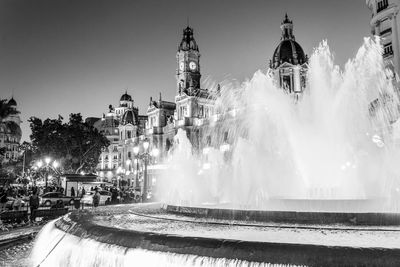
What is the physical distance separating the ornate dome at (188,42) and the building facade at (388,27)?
5062cm

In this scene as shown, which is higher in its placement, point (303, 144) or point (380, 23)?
point (380, 23)

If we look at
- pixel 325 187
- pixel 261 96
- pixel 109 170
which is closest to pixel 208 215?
pixel 325 187

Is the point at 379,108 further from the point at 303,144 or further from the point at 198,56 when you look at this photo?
the point at 198,56

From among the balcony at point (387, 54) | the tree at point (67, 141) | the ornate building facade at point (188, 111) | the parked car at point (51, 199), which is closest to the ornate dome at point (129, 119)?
the ornate building facade at point (188, 111)

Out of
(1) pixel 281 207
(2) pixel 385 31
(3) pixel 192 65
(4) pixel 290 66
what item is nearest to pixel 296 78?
(4) pixel 290 66

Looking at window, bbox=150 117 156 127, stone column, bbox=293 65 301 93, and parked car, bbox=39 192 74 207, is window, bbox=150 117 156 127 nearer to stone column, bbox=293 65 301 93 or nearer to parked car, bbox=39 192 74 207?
stone column, bbox=293 65 301 93

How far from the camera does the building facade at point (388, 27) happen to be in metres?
31.9

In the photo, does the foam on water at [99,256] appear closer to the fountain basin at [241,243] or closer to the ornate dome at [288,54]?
the fountain basin at [241,243]

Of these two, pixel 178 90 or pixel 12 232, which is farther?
pixel 178 90

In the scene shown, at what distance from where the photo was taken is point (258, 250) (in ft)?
16.1

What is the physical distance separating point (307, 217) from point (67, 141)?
44.1 metres

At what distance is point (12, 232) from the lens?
1310 cm

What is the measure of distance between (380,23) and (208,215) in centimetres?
3219

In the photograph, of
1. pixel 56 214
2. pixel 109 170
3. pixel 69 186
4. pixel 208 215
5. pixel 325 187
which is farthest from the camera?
pixel 109 170
